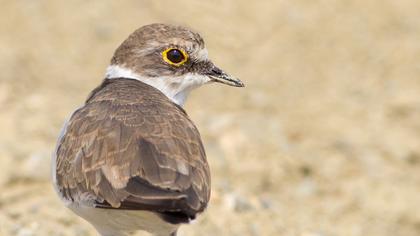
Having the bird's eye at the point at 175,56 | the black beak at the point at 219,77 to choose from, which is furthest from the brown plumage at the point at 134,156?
the black beak at the point at 219,77

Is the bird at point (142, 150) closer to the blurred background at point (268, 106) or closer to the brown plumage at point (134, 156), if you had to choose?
the brown plumage at point (134, 156)

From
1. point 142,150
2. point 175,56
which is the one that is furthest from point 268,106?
point 142,150

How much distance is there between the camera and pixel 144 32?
8.61 meters

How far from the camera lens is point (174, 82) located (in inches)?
333

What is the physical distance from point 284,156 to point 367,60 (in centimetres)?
311

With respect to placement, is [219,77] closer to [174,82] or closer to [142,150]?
[174,82]

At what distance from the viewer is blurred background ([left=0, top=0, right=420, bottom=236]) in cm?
1020

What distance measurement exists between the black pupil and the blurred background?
1653mm

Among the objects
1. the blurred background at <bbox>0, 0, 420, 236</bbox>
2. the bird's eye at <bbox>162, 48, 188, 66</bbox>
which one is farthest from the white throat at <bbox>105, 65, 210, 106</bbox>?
the blurred background at <bbox>0, 0, 420, 236</bbox>

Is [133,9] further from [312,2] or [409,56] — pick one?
[409,56]

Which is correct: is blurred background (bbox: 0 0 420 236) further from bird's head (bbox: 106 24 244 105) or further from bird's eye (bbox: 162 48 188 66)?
bird's eye (bbox: 162 48 188 66)

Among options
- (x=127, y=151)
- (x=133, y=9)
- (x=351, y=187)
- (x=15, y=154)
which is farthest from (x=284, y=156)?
(x=127, y=151)

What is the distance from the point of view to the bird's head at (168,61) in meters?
8.48

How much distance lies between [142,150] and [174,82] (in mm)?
1636
